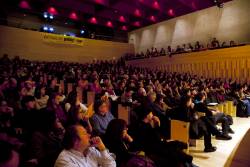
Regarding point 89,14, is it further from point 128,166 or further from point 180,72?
point 128,166

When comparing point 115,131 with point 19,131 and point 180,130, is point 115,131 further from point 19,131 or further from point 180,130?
point 180,130

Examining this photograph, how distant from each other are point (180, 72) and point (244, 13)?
3.82 metres

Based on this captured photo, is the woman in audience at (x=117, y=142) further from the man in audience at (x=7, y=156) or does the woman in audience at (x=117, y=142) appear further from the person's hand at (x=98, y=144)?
the man in audience at (x=7, y=156)

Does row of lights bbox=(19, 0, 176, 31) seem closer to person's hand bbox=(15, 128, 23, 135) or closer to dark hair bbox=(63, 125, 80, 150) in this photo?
person's hand bbox=(15, 128, 23, 135)

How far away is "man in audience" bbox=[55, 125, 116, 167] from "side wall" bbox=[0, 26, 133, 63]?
10.2 m

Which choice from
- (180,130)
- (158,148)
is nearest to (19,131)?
(158,148)

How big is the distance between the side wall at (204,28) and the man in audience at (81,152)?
35.4 ft

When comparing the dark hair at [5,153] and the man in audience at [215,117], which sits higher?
the dark hair at [5,153]

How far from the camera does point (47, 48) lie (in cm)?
1181

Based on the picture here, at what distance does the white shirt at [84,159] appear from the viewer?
1541mm

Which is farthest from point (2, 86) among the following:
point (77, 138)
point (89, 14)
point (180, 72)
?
point (89, 14)

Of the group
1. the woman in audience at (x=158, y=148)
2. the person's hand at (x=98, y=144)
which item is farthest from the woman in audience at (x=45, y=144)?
the woman in audience at (x=158, y=148)

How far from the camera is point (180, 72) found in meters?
11.5

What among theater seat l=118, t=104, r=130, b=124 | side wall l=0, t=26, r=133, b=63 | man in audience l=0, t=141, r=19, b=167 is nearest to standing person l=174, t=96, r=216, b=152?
theater seat l=118, t=104, r=130, b=124
